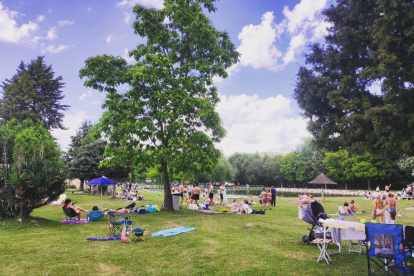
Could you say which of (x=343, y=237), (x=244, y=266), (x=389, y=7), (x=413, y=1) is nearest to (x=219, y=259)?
(x=244, y=266)

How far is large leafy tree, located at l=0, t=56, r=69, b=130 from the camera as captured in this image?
144 feet

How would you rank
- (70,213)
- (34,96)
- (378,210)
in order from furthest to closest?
(34,96) → (70,213) → (378,210)

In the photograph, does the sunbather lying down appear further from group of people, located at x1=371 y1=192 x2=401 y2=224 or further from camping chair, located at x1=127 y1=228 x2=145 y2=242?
camping chair, located at x1=127 y1=228 x2=145 y2=242

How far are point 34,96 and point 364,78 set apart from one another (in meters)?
47.9

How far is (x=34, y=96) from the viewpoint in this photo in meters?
45.1

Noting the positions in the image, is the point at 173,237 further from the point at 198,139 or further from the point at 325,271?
the point at 198,139

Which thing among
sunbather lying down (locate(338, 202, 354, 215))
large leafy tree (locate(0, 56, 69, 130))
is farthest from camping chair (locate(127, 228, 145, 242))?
large leafy tree (locate(0, 56, 69, 130))

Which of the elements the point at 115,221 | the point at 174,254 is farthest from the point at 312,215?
the point at 115,221

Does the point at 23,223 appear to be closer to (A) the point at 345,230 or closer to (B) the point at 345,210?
(A) the point at 345,230

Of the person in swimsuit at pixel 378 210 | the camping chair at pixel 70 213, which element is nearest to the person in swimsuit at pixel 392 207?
the person in swimsuit at pixel 378 210

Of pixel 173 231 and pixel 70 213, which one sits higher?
pixel 70 213

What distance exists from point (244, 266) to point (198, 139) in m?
10.2

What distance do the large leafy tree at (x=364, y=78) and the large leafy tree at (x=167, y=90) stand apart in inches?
241

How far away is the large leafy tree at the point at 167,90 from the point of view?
52.6 ft
